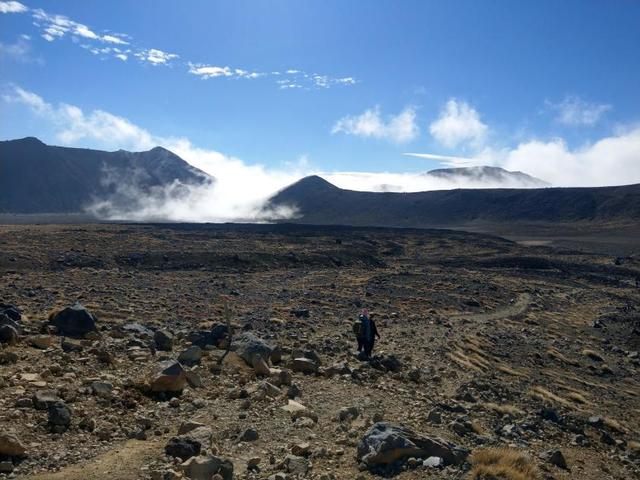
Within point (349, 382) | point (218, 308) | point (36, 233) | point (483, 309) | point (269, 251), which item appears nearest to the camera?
point (349, 382)

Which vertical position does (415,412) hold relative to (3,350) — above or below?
below

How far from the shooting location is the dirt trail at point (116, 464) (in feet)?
20.7

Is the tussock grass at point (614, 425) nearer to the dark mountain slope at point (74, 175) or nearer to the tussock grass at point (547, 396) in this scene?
the tussock grass at point (547, 396)

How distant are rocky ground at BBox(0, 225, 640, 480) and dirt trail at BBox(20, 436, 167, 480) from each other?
4 cm

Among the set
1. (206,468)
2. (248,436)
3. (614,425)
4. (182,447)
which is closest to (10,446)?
(182,447)

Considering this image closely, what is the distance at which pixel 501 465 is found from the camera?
7328 mm

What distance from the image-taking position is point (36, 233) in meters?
49.3

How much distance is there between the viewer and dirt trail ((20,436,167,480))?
631 cm

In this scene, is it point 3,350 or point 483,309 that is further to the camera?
point 483,309

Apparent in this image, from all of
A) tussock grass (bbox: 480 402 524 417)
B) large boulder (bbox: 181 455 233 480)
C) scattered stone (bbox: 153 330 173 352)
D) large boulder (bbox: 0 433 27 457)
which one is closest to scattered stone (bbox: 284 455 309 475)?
large boulder (bbox: 181 455 233 480)

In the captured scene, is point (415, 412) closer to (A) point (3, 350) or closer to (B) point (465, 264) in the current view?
(A) point (3, 350)

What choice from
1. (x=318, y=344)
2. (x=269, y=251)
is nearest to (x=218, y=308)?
(x=318, y=344)

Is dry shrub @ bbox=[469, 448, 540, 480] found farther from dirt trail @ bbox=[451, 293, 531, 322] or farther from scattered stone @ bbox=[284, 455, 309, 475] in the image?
dirt trail @ bbox=[451, 293, 531, 322]

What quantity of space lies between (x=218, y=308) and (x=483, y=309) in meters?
12.8
